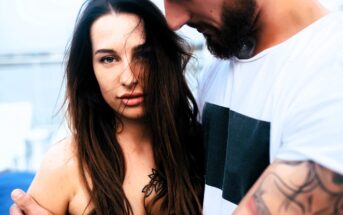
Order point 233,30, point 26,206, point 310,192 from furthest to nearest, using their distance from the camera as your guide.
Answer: point 26,206 < point 233,30 < point 310,192

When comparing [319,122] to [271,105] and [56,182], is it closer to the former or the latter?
[271,105]

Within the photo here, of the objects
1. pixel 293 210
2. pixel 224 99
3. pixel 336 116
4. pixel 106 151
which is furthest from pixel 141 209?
pixel 336 116

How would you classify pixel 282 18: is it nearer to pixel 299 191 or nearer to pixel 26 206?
pixel 299 191

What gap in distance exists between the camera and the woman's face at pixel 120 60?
48.5 inches

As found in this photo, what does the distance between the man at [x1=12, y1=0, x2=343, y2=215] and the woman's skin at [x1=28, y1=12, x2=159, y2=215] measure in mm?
95

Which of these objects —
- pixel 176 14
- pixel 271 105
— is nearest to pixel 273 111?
pixel 271 105

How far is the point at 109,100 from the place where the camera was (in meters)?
1.30

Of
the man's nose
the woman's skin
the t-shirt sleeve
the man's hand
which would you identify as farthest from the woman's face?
the t-shirt sleeve

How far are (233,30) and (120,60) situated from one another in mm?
392

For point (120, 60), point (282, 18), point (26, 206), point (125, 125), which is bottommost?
point (26, 206)

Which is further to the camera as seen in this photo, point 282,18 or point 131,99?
point 131,99

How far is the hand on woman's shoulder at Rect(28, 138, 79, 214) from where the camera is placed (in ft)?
4.13

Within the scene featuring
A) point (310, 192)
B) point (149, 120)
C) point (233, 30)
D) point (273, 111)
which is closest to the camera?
point (310, 192)

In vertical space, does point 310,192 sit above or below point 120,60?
below
